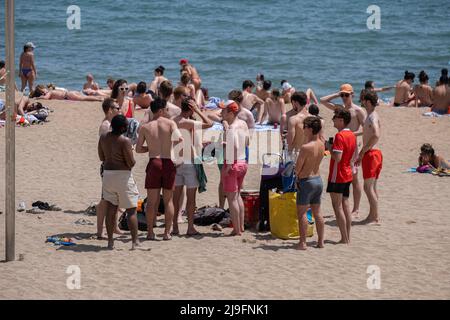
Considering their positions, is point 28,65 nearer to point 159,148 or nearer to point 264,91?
point 264,91

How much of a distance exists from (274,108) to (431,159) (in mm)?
3937

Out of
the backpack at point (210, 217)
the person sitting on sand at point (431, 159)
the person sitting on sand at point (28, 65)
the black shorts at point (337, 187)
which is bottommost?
the backpack at point (210, 217)

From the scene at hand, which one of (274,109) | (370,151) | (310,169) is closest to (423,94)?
(274,109)

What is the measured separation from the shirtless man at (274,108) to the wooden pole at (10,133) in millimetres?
8803

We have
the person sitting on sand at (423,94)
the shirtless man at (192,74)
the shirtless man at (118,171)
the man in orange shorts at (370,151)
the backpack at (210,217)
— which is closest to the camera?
the shirtless man at (118,171)

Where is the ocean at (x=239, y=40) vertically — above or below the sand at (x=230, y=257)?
above

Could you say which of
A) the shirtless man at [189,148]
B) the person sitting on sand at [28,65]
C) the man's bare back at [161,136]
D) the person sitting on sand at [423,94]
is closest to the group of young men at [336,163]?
the shirtless man at [189,148]

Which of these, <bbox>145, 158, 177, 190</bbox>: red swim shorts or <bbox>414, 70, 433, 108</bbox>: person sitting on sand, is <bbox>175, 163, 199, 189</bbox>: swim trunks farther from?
<bbox>414, 70, 433, 108</bbox>: person sitting on sand

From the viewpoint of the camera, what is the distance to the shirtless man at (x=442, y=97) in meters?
19.7

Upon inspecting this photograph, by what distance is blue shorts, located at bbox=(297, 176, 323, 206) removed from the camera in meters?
10.3

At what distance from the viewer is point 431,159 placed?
1499 centimetres

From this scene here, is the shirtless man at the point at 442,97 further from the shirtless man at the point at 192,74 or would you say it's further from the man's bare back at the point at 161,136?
the man's bare back at the point at 161,136

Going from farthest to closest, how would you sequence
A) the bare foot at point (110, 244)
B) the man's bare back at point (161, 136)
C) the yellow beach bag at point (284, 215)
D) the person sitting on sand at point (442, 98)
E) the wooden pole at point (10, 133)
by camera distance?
the person sitting on sand at point (442, 98) < the yellow beach bag at point (284, 215) < the man's bare back at point (161, 136) < the bare foot at point (110, 244) < the wooden pole at point (10, 133)

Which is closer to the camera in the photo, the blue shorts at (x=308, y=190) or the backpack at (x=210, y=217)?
the blue shorts at (x=308, y=190)
